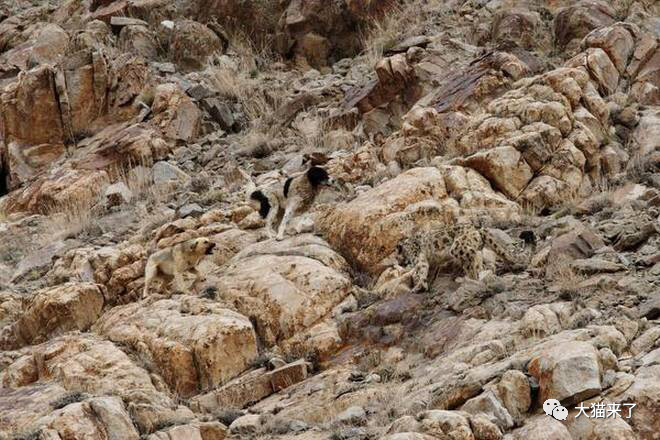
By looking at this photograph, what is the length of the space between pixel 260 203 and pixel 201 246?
202 cm

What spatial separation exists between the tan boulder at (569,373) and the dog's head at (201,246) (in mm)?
7755

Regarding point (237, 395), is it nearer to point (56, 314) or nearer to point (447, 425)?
point (56, 314)

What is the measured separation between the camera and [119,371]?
13.1 meters

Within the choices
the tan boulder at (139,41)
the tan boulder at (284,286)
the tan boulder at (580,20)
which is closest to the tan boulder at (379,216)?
the tan boulder at (284,286)

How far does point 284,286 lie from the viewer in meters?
14.4

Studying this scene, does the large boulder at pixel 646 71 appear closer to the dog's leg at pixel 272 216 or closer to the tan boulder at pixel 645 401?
the dog's leg at pixel 272 216

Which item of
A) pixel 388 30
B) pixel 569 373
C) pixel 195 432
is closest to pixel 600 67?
pixel 388 30

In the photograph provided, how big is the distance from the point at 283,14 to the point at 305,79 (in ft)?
9.67

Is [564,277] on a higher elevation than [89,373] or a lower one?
higher

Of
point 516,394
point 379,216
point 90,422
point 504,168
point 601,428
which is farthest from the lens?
point 504,168

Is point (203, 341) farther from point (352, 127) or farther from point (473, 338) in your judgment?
point (352, 127)

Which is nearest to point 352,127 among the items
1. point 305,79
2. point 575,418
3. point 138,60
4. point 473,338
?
point 305,79

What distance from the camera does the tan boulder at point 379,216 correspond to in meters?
15.4

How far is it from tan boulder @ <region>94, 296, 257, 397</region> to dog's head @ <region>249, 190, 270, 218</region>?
3.76m
